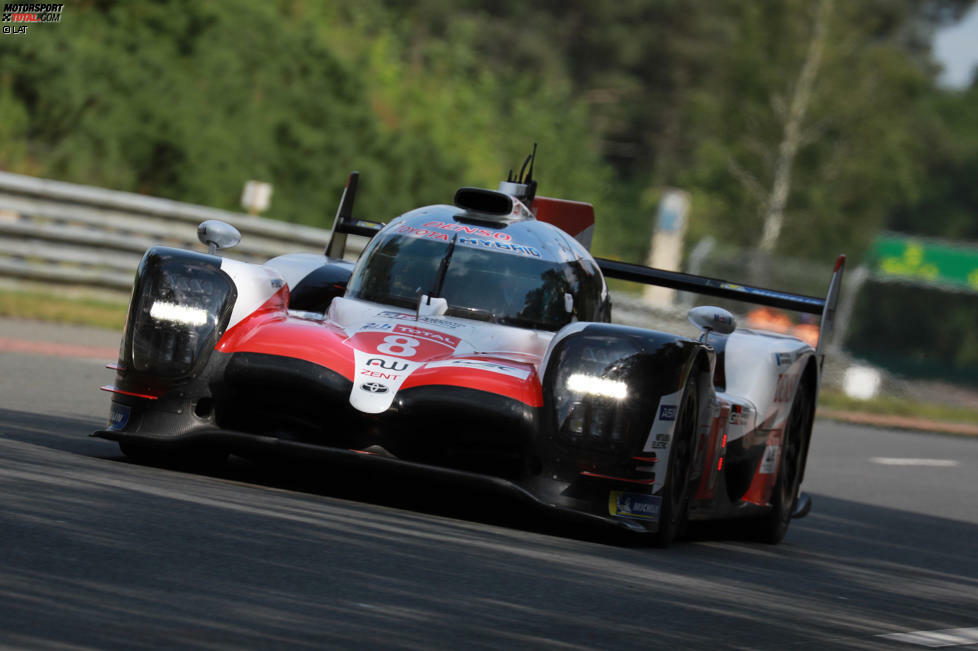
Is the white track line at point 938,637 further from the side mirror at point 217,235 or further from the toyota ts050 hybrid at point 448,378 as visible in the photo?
the side mirror at point 217,235

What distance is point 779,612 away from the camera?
5387 millimetres

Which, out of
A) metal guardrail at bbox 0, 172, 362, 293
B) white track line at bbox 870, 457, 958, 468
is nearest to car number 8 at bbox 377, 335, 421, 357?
white track line at bbox 870, 457, 958, 468

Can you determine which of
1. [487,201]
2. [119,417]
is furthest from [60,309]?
[119,417]

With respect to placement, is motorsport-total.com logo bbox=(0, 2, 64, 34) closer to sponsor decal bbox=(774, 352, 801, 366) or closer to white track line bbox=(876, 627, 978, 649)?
sponsor decal bbox=(774, 352, 801, 366)

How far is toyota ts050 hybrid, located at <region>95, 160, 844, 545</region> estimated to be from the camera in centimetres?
623

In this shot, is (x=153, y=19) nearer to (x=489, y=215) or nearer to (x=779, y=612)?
(x=489, y=215)

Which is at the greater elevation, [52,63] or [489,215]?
[52,63]

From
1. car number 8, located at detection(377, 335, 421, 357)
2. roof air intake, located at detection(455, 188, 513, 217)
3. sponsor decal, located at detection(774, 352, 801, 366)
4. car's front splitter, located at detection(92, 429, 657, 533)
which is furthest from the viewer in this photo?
sponsor decal, located at detection(774, 352, 801, 366)

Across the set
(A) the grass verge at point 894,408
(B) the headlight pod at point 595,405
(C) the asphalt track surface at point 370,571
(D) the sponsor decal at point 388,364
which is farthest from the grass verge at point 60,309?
(A) the grass verge at point 894,408

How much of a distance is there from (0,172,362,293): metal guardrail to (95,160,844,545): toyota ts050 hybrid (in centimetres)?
924

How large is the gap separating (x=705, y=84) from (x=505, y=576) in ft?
209

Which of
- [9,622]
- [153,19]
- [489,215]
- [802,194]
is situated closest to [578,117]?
[802,194]

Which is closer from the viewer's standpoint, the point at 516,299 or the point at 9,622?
the point at 9,622

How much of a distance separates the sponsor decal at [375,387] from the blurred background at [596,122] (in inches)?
417
